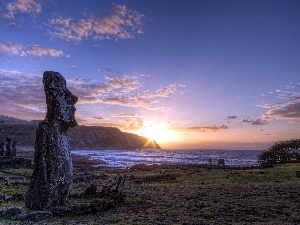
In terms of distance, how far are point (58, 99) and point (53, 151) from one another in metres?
2.12

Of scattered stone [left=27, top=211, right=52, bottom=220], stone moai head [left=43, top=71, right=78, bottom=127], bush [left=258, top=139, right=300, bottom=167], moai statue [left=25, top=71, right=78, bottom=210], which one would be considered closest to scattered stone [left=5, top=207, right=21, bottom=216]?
scattered stone [left=27, top=211, right=52, bottom=220]

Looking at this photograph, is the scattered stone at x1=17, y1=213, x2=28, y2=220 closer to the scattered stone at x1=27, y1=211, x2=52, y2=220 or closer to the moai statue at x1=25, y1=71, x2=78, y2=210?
the scattered stone at x1=27, y1=211, x2=52, y2=220

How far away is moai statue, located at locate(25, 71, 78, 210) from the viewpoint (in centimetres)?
1130

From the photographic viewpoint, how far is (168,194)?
15422 mm

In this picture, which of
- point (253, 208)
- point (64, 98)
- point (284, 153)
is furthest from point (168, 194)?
point (284, 153)

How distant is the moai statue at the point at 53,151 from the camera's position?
1130 cm

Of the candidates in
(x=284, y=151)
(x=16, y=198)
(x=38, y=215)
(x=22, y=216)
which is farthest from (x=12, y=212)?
(x=284, y=151)

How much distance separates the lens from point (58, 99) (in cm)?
1230

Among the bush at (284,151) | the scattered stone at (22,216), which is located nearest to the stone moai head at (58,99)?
the scattered stone at (22,216)

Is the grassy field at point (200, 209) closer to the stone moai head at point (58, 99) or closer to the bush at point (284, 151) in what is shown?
the stone moai head at point (58, 99)

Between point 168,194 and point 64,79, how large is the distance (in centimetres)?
765

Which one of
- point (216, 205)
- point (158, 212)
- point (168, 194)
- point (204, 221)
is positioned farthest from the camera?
point (168, 194)

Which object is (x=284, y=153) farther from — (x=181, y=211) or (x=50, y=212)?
(x=50, y=212)

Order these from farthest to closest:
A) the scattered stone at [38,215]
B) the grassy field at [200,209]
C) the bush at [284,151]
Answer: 1. the bush at [284,151]
2. the scattered stone at [38,215]
3. the grassy field at [200,209]
